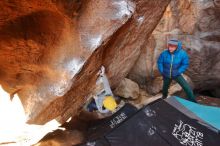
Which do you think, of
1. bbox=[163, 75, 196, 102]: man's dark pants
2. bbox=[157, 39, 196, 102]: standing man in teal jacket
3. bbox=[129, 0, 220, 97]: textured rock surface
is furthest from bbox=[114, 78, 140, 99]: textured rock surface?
bbox=[157, 39, 196, 102]: standing man in teal jacket

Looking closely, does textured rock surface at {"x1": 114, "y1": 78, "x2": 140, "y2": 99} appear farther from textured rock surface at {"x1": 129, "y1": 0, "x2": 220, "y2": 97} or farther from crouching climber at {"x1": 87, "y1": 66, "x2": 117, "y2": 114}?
crouching climber at {"x1": 87, "y1": 66, "x2": 117, "y2": 114}

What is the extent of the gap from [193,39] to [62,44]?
5185 mm

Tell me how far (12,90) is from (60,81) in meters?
0.88

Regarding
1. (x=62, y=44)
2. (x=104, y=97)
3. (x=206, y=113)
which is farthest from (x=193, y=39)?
(x=62, y=44)

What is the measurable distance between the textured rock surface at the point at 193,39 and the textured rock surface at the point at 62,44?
3506 millimetres

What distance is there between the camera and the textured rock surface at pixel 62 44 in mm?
3598

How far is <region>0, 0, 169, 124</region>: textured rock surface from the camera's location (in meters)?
3.60

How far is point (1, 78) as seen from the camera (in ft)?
13.8

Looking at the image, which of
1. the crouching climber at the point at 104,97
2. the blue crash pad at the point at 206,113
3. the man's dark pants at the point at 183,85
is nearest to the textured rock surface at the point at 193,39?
the man's dark pants at the point at 183,85

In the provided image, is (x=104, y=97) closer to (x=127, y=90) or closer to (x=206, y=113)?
(x=206, y=113)

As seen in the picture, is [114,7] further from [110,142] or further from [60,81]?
[110,142]

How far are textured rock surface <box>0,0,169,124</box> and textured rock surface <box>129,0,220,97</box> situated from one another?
3.51 m

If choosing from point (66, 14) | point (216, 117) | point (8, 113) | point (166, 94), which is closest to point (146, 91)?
point (166, 94)

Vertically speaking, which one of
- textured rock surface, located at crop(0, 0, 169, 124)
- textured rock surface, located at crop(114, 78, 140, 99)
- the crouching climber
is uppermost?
textured rock surface, located at crop(0, 0, 169, 124)
